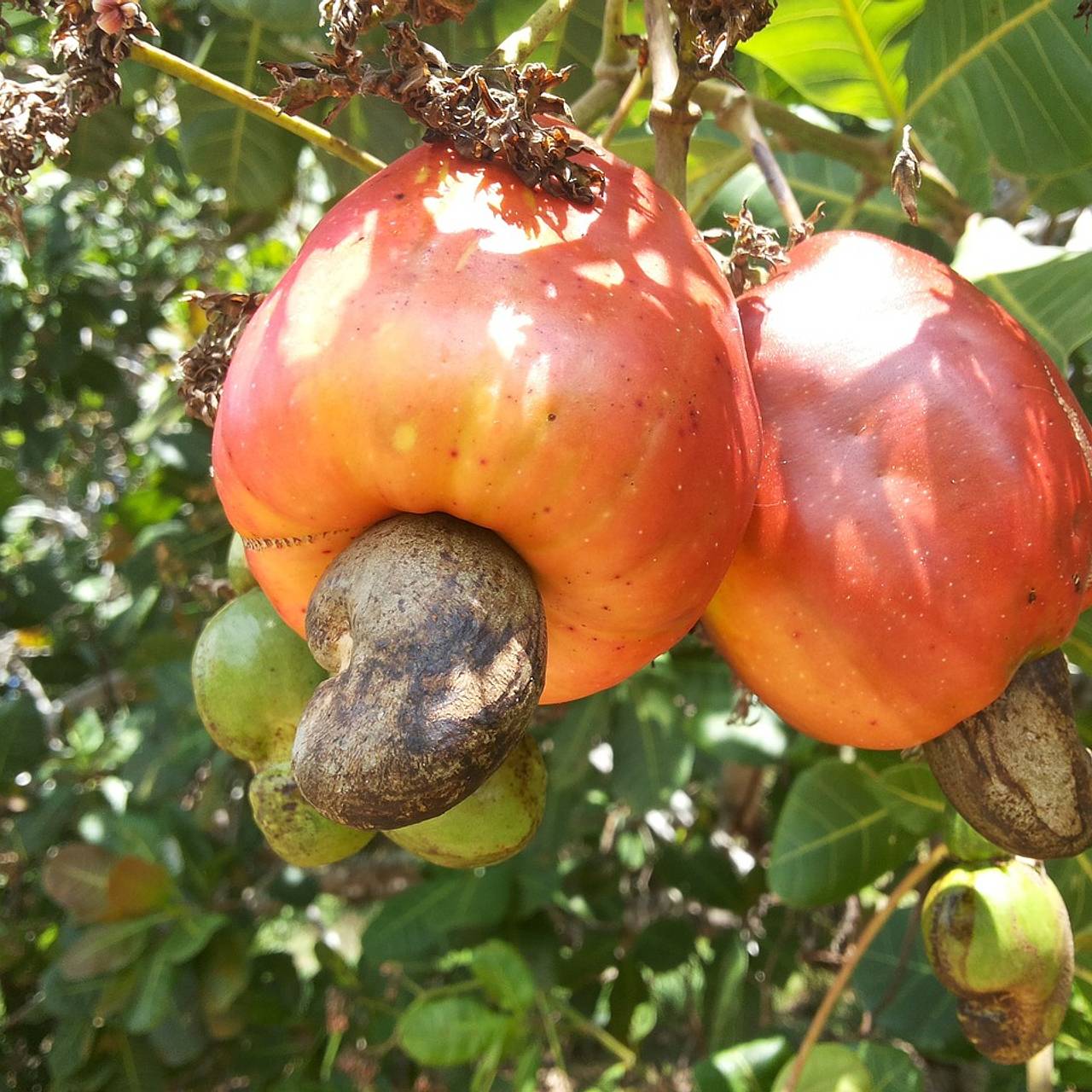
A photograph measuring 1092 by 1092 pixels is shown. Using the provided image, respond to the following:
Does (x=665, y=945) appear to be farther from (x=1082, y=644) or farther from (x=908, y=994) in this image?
(x=1082, y=644)

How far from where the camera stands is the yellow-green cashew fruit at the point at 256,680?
0.95 meters

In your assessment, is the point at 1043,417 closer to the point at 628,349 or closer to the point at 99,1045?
the point at 628,349

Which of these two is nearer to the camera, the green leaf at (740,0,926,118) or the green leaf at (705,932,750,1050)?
the green leaf at (740,0,926,118)

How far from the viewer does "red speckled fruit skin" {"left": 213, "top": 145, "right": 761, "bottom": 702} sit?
2.26 feet

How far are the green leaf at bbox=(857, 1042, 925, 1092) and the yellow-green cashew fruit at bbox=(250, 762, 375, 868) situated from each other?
0.86m

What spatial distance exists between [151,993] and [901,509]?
1.67m

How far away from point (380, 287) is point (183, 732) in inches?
69.8

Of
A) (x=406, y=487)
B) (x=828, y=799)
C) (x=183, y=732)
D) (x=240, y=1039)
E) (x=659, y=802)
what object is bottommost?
(x=240, y=1039)

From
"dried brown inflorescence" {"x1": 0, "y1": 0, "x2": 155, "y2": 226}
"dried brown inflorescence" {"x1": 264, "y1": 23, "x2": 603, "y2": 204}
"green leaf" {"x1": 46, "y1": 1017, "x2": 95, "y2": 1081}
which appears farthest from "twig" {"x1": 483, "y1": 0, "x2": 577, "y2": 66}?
"green leaf" {"x1": 46, "y1": 1017, "x2": 95, "y2": 1081}

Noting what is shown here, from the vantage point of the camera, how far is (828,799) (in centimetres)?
150

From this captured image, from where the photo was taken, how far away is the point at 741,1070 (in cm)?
153

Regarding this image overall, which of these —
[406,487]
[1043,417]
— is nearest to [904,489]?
[1043,417]

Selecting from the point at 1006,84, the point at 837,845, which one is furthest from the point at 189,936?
the point at 1006,84

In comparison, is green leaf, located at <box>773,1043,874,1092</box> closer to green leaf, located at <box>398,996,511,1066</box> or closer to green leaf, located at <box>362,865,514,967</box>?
green leaf, located at <box>398,996,511,1066</box>
